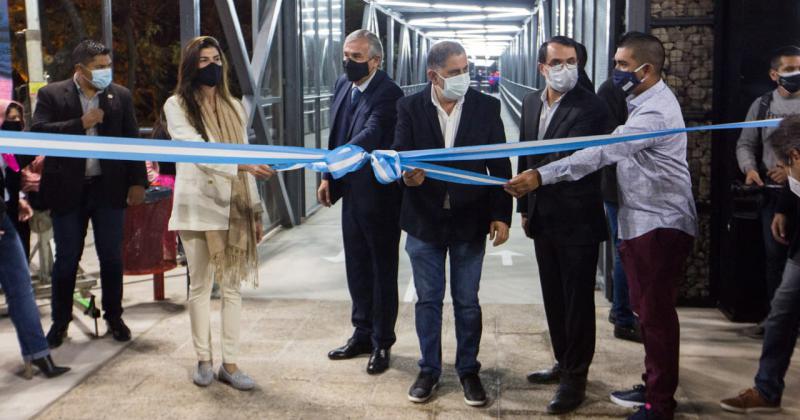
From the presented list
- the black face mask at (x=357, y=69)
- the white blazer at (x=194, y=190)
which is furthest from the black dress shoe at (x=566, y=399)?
the black face mask at (x=357, y=69)

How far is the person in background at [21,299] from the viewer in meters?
5.34

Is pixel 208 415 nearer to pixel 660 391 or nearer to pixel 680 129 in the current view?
pixel 660 391

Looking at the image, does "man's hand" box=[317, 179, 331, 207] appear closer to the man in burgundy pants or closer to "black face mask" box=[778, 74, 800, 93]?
the man in burgundy pants

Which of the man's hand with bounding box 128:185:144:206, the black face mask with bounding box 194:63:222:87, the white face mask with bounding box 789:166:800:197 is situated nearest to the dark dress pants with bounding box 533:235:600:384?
the white face mask with bounding box 789:166:800:197

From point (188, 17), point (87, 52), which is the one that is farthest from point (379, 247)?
point (188, 17)

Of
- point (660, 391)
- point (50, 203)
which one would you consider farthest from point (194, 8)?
point (660, 391)

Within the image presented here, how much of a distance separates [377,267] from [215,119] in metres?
1.24

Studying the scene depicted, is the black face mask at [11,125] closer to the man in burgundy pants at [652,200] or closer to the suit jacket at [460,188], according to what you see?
the suit jacket at [460,188]

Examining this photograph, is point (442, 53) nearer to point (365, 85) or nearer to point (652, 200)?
point (365, 85)

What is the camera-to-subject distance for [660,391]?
4645mm

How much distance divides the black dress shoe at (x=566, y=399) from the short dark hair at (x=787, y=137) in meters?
1.49

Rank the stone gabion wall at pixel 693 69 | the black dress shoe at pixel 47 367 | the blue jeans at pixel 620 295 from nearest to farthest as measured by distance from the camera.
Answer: the black dress shoe at pixel 47 367
the blue jeans at pixel 620 295
the stone gabion wall at pixel 693 69

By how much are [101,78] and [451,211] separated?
7.85ft

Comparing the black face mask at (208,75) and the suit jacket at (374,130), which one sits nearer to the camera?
the black face mask at (208,75)
